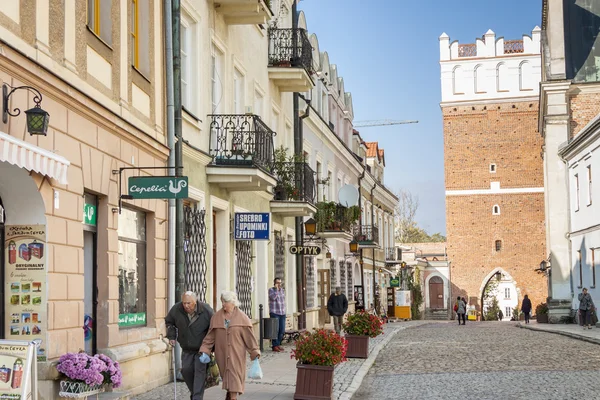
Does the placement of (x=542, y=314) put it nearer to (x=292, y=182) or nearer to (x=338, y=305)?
(x=338, y=305)

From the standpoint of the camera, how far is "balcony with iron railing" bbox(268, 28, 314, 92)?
2311cm

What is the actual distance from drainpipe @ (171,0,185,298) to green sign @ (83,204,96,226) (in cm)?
294

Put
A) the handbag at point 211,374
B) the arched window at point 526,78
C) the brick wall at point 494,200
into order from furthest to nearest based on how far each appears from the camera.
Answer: the arched window at point 526,78, the brick wall at point 494,200, the handbag at point 211,374

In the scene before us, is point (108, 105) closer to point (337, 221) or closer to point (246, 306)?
point (246, 306)

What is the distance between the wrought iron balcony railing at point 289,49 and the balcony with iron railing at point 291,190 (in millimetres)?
2578

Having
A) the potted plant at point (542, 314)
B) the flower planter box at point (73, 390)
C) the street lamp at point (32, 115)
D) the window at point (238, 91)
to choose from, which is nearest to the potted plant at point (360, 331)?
the window at point (238, 91)

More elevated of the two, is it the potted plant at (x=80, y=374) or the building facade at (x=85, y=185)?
the building facade at (x=85, y=185)

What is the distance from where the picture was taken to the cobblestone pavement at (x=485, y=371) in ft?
42.2

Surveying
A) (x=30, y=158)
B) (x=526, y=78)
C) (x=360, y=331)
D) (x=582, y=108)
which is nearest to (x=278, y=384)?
(x=360, y=331)

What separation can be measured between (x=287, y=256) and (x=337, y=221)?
19.7 feet

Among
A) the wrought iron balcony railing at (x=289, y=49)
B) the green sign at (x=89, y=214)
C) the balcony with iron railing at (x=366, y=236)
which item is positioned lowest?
the green sign at (x=89, y=214)

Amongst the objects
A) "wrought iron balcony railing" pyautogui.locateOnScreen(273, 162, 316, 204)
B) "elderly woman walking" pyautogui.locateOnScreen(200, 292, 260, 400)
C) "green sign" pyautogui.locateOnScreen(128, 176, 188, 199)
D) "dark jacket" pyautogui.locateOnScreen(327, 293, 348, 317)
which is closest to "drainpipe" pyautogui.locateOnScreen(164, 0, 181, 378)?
"green sign" pyautogui.locateOnScreen(128, 176, 188, 199)

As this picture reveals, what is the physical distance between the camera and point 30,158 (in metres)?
7.92

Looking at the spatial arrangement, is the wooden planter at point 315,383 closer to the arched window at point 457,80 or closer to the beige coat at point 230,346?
the beige coat at point 230,346
